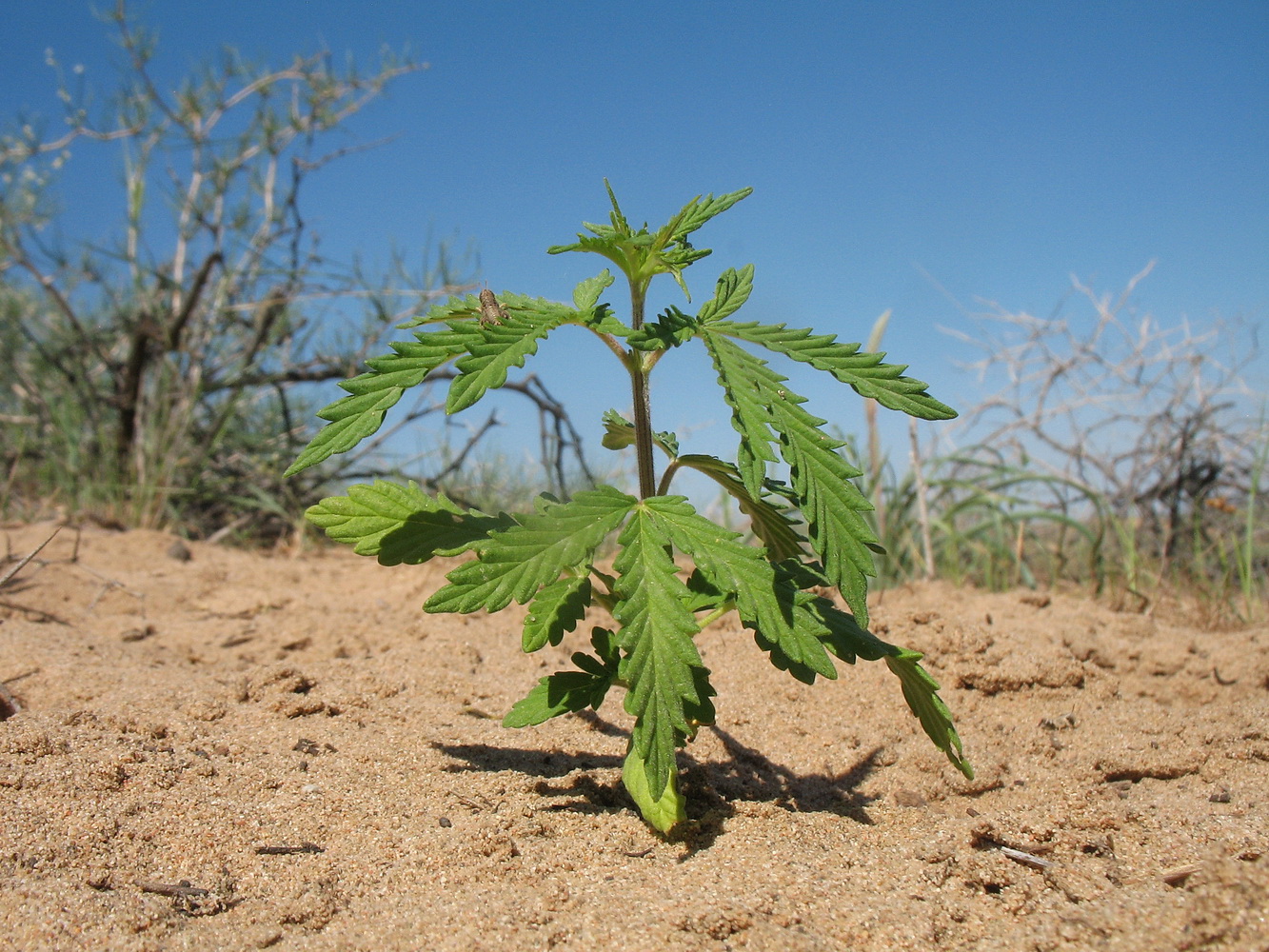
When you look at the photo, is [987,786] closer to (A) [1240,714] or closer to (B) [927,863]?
(B) [927,863]

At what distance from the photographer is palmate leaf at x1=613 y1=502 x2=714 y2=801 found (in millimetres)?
1309

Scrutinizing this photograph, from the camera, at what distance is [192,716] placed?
2020mm

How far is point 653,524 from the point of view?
56.8 inches

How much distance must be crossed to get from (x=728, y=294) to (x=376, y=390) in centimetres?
72

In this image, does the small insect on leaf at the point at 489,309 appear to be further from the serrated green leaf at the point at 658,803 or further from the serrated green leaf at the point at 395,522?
the serrated green leaf at the point at 658,803

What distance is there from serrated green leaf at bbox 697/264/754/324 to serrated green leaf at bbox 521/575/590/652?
0.56 metres

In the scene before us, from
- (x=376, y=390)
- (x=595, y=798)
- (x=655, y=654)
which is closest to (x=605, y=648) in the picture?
(x=655, y=654)

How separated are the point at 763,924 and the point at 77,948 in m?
0.95

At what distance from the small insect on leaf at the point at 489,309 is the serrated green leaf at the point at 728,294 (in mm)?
370

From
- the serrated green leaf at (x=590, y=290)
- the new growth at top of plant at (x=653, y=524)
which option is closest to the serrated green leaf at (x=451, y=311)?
the new growth at top of plant at (x=653, y=524)

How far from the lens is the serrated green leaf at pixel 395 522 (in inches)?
65.9

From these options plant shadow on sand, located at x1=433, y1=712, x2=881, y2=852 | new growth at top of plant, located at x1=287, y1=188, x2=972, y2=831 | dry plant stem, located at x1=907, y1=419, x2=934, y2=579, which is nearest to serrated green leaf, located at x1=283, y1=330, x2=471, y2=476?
new growth at top of plant, located at x1=287, y1=188, x2=972, y2=831

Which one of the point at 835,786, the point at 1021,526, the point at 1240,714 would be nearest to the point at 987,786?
the point at 835,786

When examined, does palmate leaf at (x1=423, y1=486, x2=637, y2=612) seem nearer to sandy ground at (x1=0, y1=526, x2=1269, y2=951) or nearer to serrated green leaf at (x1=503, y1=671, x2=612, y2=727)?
serrated green leaf at (x1=503, y1=671, x2=612, y2=727)
